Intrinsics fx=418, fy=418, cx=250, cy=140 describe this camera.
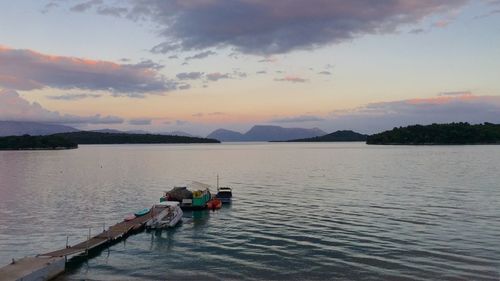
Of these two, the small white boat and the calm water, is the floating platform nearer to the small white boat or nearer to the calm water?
the calm water

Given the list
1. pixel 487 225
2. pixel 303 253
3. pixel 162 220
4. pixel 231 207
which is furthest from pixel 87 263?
pixel 487 225

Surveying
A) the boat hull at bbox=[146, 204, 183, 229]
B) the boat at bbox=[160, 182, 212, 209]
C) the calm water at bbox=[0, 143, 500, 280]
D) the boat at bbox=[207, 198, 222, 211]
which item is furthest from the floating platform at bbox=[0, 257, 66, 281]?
the boat at bbox=[207, 198, 222, 211]

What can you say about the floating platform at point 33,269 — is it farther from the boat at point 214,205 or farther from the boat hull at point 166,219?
the boat at point 214,205

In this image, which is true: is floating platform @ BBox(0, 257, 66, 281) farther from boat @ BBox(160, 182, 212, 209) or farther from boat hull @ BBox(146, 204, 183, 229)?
boat @ BBox(160, 182, 212, 209)

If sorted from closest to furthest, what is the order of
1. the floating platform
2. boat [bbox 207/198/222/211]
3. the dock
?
1. the floating platform
2. the dock
3. boat [bbox 207/198/222/211]

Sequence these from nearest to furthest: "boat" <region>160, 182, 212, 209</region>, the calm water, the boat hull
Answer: the calm water < the boat hull < "boat" <region>160, 182, 212, 209</region>

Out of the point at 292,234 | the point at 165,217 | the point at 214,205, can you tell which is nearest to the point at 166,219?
the point at 165,217

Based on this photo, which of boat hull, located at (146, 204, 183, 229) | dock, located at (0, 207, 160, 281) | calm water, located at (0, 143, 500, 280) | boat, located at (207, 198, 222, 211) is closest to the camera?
dock, located at (0, 207, 160, 281)

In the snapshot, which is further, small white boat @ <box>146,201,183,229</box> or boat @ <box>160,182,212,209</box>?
boat @ <box>160,182,212,209</box>

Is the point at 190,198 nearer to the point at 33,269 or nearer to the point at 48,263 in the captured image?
the point at 48,263

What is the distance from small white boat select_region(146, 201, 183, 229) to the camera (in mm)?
49775

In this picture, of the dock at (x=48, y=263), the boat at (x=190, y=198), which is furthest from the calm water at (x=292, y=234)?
the boat at (x=190, y=198)

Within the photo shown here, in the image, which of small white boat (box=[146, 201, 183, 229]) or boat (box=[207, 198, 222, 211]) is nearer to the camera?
small white boat (box=[146, 201, 183, 229])

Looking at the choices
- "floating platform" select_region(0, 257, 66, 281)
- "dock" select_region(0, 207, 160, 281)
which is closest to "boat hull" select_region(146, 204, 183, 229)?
"dock" select_region(0, 207, 160, 281)
